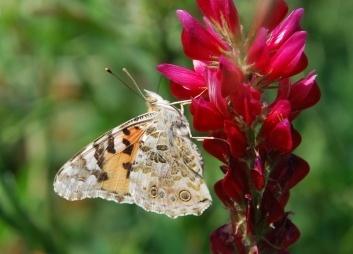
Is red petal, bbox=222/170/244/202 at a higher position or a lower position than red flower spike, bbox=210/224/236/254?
higher

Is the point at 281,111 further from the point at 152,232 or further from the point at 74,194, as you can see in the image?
the point at 152,232

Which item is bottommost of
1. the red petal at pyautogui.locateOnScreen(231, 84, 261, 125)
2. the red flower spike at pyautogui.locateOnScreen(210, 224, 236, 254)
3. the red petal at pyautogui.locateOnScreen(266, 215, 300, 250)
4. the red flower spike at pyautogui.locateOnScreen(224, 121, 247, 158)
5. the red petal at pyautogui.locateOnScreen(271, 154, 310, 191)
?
the red flower spike at pyautogui.locateOnScreen(210, 224, 236, 254)

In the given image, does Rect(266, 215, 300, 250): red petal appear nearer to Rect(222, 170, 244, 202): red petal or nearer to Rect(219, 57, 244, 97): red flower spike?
Rect(222, 170, 244, 202): red petal

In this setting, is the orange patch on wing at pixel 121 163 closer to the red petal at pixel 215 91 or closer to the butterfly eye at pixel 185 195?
the butterfly eye at pixel 185 195

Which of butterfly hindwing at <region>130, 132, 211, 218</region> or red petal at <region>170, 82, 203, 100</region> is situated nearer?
red petal at <region>170, 82, 203, 100</region>

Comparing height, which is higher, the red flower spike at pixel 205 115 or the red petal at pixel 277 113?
the red petal at pixel 277 113

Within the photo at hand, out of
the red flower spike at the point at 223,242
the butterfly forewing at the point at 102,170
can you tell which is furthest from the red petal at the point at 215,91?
the butterfly forewing at the point at 102,170

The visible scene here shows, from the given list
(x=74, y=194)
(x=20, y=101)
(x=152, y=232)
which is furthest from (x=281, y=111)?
(x=20, y=101)

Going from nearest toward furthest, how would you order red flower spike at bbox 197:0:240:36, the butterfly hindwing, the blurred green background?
red flower spike at bbox 197:0:240:36 → the butterfly hindwing → the blurred green background

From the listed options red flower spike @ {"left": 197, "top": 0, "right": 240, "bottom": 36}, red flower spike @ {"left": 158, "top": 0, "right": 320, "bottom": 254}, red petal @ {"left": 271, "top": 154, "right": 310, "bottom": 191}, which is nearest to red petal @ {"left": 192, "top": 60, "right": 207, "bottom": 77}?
red flower spike @ {"left": 158, "top": 0, "right": 320, "bottom": 254}
